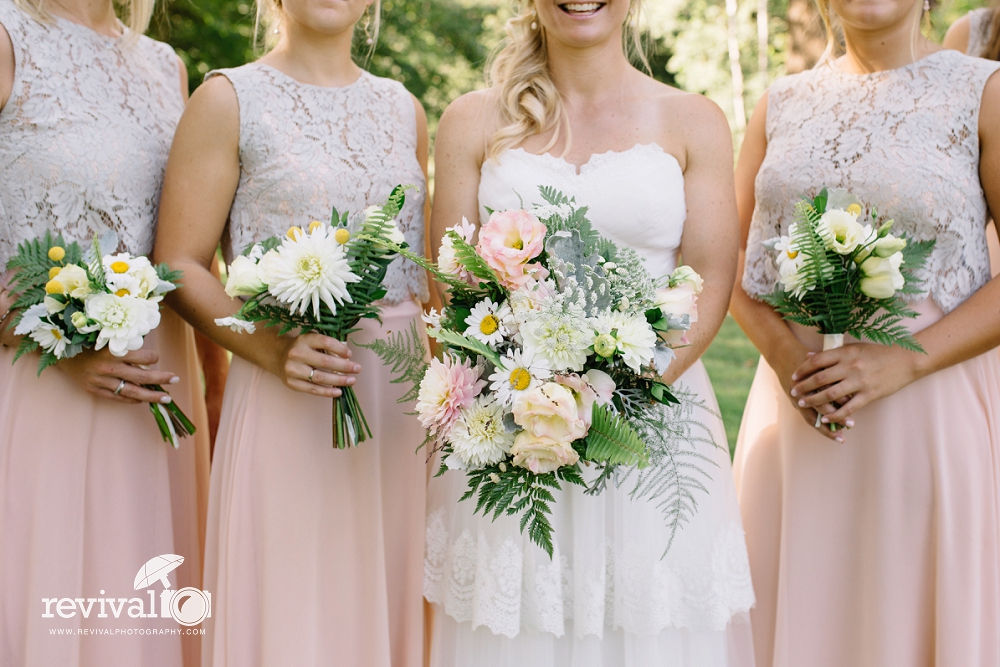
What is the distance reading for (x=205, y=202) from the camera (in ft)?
9.72

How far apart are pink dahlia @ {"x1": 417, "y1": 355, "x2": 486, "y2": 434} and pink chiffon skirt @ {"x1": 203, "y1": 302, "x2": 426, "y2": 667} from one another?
0.77 m

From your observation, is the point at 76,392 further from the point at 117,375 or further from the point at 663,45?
the point at 663,45

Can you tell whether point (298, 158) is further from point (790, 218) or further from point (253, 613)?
point (790, 218)

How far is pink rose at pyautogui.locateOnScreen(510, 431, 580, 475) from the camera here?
2.20m

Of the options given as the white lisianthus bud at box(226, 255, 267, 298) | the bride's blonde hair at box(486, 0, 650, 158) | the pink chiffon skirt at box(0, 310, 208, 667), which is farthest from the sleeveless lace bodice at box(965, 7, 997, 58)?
the pink chiffon skirt at box(0, 310, 208, 667)

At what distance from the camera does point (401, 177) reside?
3156 millimetres

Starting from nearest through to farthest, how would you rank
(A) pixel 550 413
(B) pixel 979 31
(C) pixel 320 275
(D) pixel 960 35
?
1. (A) pixel 550 413
2. (C) pixel 320 275
3. (B) pixel 979 31
4. (D) pixel 960 35

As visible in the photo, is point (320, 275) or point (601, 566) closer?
point (320, 275)

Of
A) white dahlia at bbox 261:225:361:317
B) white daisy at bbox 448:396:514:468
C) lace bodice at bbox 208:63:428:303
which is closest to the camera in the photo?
white daisy at bbox 448:396:514:468

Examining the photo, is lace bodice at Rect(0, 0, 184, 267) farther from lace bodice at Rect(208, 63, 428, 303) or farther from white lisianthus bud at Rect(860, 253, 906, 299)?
white lisianthus bud at Rect(860, 253, 906, 299)

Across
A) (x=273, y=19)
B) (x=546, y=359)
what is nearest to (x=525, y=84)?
(x=273, y=19)

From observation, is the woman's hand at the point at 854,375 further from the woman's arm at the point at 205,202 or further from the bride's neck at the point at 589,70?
the woman's arm at the point at 205,202

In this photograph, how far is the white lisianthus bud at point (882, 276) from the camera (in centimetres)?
256

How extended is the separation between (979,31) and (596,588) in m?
3.47
